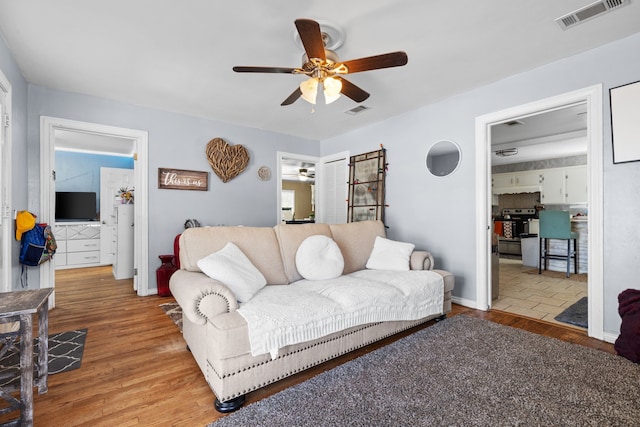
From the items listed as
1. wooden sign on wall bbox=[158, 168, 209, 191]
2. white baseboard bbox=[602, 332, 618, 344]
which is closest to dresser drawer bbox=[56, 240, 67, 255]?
wooden sign on wall bbox=[158, 168, 209, 191]

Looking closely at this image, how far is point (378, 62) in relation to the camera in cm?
204

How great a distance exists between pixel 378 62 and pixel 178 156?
3126 millimetres

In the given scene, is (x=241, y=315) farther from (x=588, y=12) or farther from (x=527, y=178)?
(x=527, y=178)

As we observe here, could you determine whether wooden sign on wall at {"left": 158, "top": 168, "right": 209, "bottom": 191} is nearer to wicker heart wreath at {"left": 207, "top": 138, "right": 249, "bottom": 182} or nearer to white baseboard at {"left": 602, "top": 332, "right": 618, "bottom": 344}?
wicker heart wreath at {"left": 207, "top": 138, "right": 249, "bottom": 182}

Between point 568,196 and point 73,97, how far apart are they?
9064 mm

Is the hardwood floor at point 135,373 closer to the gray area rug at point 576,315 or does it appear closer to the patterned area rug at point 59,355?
the patterned area rug at point 59,355

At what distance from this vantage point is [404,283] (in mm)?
2457

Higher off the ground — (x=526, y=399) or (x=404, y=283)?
(x=404, y=283)

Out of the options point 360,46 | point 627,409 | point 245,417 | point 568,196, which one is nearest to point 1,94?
point 360,46

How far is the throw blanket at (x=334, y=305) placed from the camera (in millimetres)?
1655

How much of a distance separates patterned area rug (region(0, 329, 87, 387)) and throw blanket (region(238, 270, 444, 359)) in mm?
1409

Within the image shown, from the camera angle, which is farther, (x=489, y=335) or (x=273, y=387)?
(x=489, y=335)

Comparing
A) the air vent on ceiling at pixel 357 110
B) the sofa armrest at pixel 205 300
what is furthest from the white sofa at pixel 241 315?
the air vent on ceiling at pixel 357 110

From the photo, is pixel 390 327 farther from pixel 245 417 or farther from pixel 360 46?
pixel 360 46
